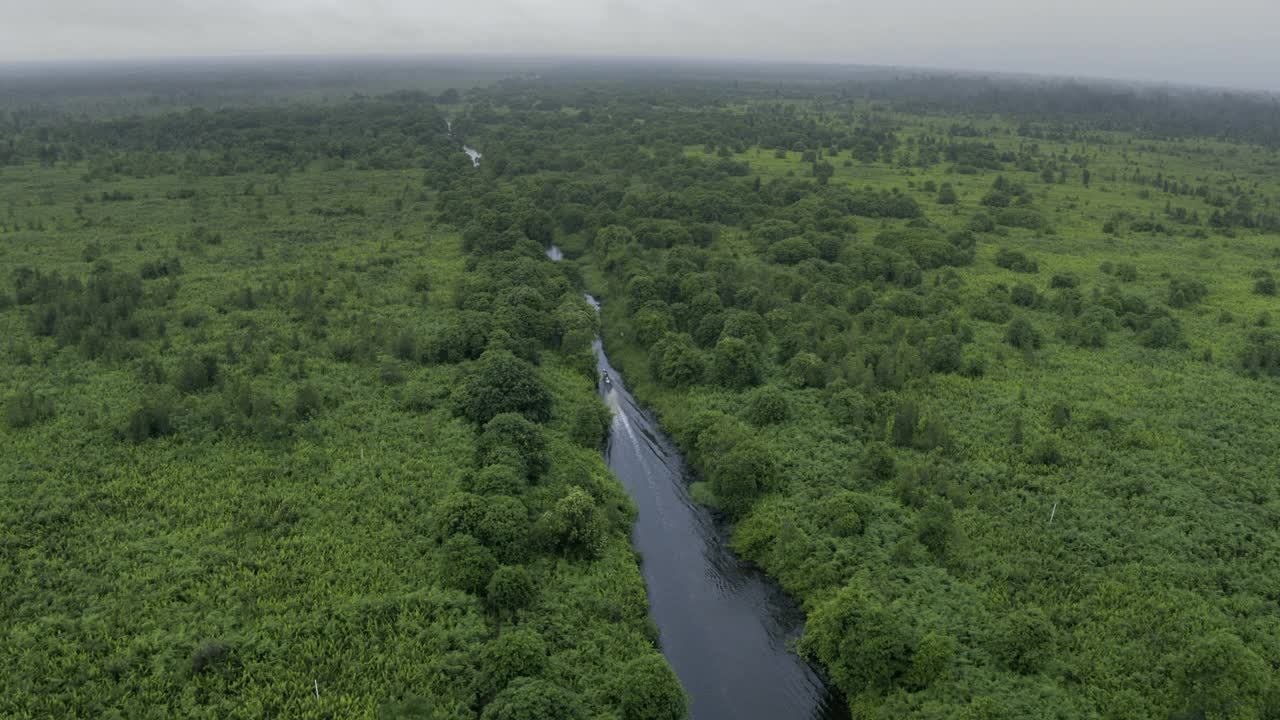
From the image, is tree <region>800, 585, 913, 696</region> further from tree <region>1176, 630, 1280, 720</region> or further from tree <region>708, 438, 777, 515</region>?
tree <region>1176, 630, 1280, 720</region>

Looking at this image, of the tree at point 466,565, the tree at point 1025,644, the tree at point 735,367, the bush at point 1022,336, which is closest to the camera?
the tree at point 1025,644

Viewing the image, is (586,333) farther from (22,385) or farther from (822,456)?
(22,385)

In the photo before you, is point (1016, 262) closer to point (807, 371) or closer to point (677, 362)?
point (807, 371)

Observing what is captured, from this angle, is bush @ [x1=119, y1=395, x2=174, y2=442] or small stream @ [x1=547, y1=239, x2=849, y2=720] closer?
small stream @ [x1=547, y1=239, x2=849, y2=720]

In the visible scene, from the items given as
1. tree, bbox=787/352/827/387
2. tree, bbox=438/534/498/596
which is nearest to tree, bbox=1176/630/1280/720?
tree, bbox=787/352/827/387

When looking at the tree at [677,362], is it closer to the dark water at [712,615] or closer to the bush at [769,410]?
the bush at [769,410]

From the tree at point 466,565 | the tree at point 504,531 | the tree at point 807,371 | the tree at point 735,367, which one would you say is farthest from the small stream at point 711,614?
the tree at point 807,371

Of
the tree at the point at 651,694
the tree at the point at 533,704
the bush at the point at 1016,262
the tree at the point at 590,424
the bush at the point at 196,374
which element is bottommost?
the tree at the point at 651,694
